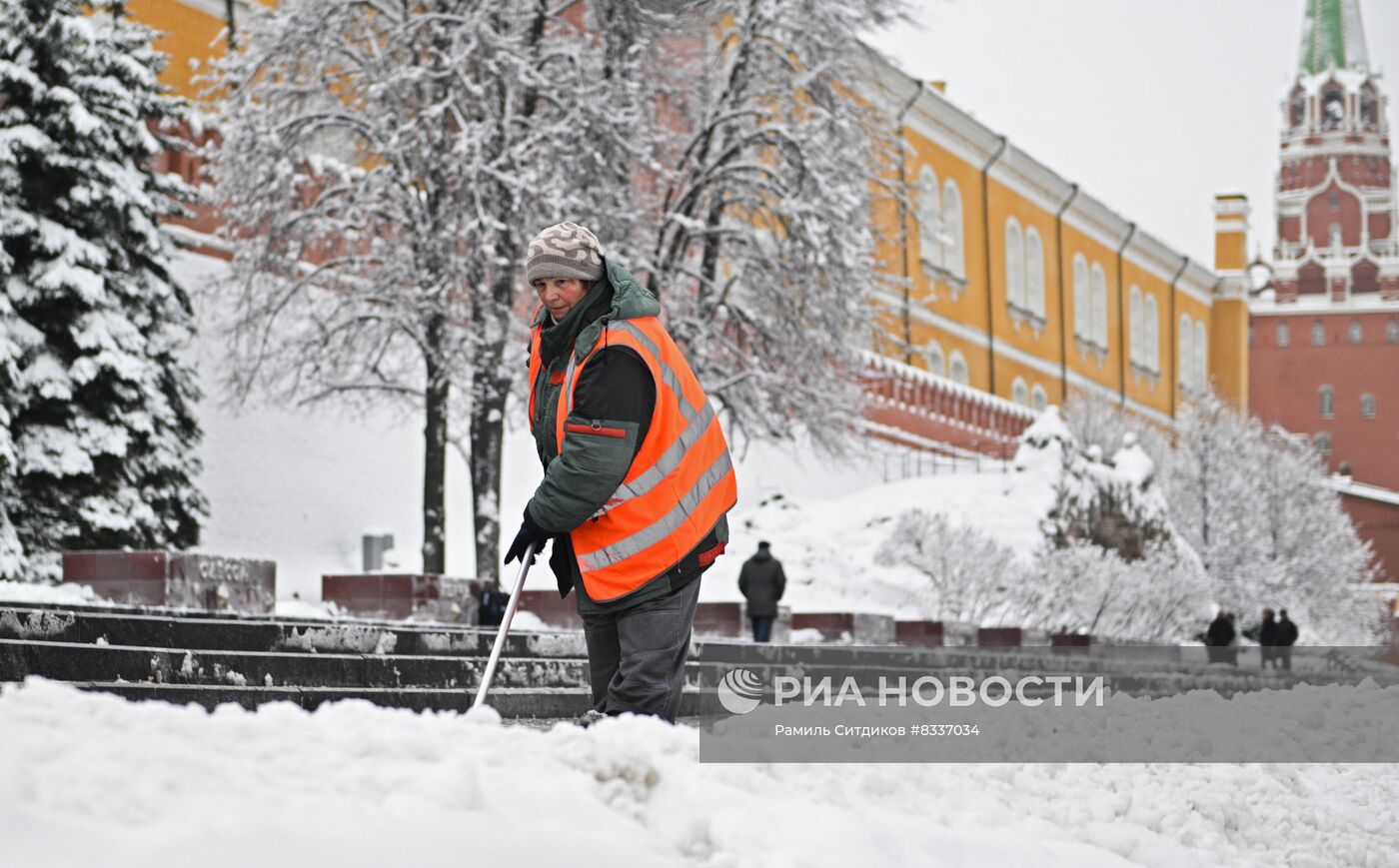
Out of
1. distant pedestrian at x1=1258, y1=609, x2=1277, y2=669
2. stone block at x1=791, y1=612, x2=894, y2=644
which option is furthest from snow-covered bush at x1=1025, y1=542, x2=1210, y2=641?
stone block at x1=791, y1=612, x2=894, y2=644

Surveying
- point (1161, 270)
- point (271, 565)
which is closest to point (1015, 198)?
point (1161, 270)

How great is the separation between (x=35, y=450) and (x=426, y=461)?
12.2ft

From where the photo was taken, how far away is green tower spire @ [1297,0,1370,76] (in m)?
94.2

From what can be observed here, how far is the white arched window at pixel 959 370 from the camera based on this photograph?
48.2m

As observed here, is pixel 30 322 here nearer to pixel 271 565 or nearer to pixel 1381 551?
pixel 271 565

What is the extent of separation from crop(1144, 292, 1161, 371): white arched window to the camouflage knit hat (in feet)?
201

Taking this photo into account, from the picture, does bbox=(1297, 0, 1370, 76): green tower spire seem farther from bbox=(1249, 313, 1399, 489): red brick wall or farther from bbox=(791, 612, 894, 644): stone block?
bbox=(791, 612, 894, 644): stone block

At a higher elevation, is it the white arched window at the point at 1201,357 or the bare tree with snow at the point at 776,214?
the white arched window at the point at 1201,357

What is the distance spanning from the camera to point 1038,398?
54125 mm

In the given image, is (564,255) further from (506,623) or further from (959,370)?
(959,370)

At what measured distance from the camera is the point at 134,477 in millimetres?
17578

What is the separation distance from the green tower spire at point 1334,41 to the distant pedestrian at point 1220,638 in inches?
2834

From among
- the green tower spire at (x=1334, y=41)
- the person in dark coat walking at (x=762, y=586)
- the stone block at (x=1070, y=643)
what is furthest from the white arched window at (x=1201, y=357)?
the person in dark coat walking at (x=762, y=586)

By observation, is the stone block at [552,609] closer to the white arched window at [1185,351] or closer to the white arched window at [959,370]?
the white arched window at [959,370]
